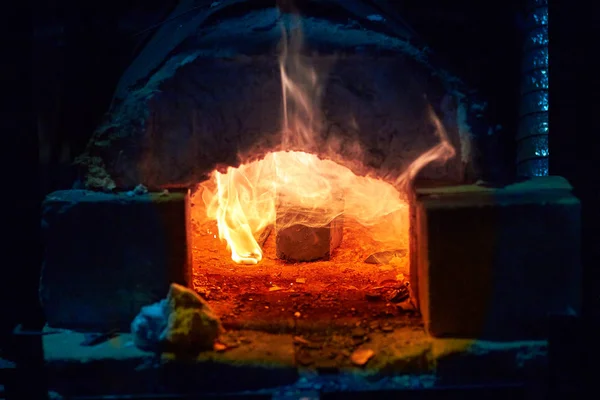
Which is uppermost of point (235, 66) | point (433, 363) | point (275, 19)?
point (275, 19)

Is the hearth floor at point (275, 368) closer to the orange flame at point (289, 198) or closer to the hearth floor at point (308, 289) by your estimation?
the hearth floor at point (308, 289)

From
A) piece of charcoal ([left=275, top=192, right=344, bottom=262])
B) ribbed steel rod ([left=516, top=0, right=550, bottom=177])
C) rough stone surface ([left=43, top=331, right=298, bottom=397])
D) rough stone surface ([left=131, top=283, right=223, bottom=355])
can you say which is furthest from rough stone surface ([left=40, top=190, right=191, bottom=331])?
ribbed steel rod ([left=516, top=0, right=550, bottom=177])

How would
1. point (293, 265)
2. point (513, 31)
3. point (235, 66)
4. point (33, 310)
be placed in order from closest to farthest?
point (235, 66) → point (513, 31) → point (33, 310) → point (293, 265)

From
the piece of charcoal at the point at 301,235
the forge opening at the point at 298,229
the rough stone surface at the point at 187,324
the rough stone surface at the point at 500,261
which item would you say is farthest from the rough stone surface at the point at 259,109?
the piece of charcoal at the point at 301,235

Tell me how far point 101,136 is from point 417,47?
1965 millimetres

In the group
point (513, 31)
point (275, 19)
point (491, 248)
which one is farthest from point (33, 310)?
point (513, 31)

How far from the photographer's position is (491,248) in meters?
2.98

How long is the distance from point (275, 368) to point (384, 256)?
90.0 inches

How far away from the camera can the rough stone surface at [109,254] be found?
308 cm

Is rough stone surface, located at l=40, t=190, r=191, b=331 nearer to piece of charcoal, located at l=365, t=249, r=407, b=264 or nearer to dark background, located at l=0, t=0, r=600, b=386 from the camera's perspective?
dark background, located at l=0, t=0, r=600, b=386

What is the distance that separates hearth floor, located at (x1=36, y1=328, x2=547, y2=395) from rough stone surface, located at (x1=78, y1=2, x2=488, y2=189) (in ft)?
3.26

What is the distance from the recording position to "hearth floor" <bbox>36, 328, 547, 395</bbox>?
2896 mm

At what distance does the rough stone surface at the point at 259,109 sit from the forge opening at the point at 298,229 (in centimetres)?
110

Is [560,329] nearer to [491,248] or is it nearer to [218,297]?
[491,248]
